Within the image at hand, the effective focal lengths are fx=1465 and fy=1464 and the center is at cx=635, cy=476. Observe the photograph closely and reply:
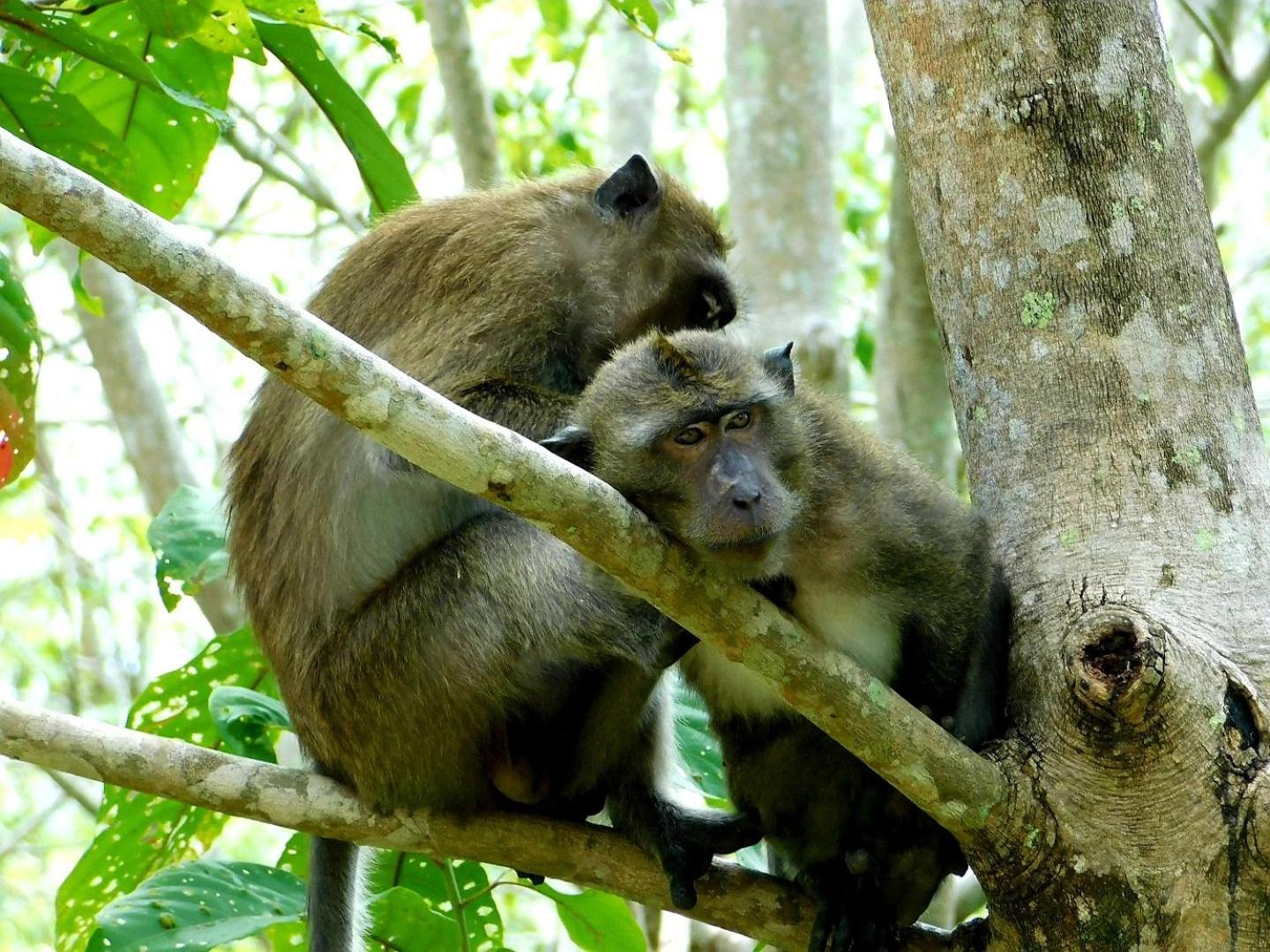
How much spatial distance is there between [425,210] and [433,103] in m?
8.68

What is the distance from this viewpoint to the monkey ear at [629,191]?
4.82 meters

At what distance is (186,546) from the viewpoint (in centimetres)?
462

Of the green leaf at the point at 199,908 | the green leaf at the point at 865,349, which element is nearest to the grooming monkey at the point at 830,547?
the green leaf at the point at 199,908

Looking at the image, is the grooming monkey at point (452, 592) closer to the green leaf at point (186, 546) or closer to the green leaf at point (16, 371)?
the green leaf at point (186, 546)

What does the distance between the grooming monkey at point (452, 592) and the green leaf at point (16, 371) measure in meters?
0.83

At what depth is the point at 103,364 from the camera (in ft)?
23.3

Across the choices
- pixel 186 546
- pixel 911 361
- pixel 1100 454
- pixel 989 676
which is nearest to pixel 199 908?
pixel 186 546

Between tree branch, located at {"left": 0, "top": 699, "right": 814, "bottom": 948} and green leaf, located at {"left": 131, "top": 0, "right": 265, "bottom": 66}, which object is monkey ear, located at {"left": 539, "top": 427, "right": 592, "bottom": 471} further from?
green leaf, located at {"left": 131, "top": 0, "right": 265, "bottom": 66}

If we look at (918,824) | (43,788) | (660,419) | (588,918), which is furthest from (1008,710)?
(43,788)

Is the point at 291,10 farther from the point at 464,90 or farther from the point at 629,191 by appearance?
the point at 464,90

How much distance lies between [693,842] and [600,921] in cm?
81

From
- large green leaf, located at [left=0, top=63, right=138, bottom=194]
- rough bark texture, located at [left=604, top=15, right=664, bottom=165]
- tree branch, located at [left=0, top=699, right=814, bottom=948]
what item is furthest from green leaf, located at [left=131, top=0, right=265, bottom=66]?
rough bark texture, located at [left=604, top=15, right=664, bottom=165]

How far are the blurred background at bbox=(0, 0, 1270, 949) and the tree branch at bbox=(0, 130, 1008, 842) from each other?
0.16 m

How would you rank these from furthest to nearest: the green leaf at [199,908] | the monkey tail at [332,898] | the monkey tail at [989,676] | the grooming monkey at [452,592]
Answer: the monkey tail at [332,898]
the grooming monkey at [452,592]
the green leaf at [199,908]
the monkey tail at [989,676]
